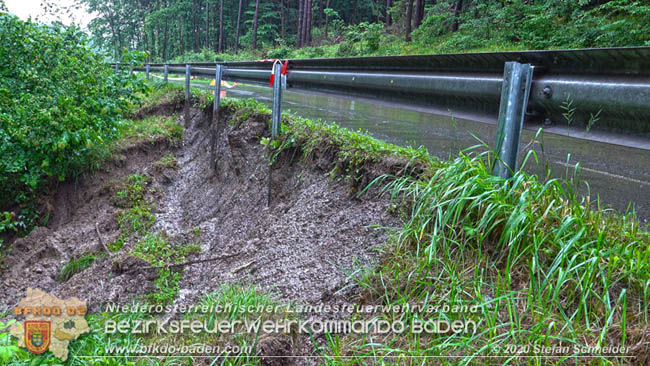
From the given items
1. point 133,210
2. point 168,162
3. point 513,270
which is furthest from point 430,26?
point 513,270

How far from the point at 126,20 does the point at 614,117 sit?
79548 mm

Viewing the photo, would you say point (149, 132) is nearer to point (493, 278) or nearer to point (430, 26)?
point (493, 278)

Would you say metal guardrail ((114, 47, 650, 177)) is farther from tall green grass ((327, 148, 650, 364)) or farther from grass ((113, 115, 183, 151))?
grass ((113, 115, 183, 151))

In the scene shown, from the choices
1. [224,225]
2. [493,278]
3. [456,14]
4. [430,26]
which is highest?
[456,14]

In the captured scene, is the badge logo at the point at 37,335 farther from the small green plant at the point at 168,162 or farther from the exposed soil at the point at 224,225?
the small green plant at the point at 168,162

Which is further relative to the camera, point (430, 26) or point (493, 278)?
point (430, 26)

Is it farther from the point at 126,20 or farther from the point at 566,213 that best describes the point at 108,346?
the point at 126,20

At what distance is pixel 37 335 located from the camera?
3.04 meters

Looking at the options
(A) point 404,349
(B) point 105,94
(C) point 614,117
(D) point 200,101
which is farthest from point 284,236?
(D) point 200,101

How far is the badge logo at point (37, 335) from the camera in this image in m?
2.95

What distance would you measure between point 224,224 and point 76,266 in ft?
6.28

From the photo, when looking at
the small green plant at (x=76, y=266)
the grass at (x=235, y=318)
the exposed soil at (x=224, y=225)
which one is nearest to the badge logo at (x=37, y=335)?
the exposed soil at (x=224, y=225)

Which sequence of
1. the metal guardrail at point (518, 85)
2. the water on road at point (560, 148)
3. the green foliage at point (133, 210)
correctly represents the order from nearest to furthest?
1. the metal guardrail at point (518, 85)
2. the water on road at point (560, 148)
3. the green foliage at point (133, 210)

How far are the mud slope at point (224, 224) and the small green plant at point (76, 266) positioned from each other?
10 cm
